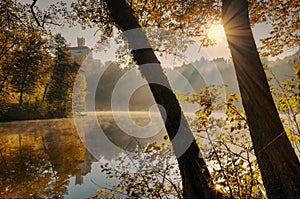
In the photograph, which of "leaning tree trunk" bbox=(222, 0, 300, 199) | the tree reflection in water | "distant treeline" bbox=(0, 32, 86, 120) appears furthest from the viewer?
"distant treeline" bbox=(0, 32, 86, 120)

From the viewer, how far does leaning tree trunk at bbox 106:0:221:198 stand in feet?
8.45

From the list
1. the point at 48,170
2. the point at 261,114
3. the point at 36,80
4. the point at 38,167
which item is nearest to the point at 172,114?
the point at 261,114

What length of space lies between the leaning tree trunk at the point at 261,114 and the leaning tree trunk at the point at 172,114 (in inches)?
32.0

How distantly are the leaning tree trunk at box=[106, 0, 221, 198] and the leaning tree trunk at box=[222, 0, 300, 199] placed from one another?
813 millimetres

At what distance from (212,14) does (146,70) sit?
5.43m

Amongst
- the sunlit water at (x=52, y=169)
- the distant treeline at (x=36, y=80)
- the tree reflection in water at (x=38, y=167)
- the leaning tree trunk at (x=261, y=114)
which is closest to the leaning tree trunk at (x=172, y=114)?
the leaning tree trunk at (x=261, y=114)

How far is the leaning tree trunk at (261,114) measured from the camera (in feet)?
8.44

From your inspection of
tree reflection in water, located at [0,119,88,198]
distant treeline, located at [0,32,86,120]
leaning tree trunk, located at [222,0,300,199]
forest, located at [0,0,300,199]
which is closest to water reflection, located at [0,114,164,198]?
tree reflection in water, located at [0,119,88,198]

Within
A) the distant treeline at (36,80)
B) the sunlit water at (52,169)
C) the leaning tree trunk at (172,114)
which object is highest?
the distant treeline at (36,80)

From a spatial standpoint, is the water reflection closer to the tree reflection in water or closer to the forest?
the tree reflection in water

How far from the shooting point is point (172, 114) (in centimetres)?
282

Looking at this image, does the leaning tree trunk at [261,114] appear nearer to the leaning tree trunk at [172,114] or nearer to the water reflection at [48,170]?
the leaning tree trunk at [172,114]

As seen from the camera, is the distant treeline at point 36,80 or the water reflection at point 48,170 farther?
the distant treeline at point 36,80

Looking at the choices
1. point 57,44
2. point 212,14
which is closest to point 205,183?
point 212,14
